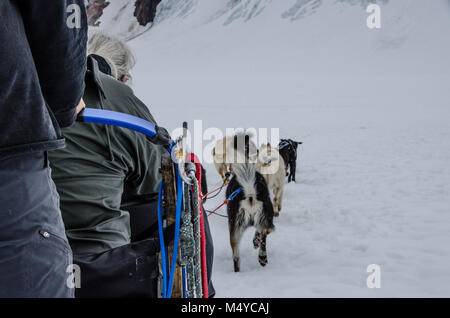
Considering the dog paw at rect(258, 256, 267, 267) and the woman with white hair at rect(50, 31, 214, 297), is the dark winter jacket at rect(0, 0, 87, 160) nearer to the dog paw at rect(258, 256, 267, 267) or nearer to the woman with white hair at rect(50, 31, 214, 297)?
the woman with white hair at rect(50, 31, 214, 297)

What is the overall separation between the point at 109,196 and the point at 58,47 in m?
0.56

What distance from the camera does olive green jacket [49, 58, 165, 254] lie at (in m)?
1.09

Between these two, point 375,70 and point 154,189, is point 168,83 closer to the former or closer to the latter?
point 375,70

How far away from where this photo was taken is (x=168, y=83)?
947 inches

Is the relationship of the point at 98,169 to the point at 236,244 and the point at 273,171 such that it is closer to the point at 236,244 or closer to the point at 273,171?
the point at 236,244

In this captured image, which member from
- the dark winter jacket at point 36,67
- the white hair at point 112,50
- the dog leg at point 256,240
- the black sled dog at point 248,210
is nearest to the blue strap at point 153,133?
the dark winter jacket at point 36,67

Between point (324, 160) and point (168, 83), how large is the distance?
18631mm

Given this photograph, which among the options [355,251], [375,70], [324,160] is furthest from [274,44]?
[355,251]

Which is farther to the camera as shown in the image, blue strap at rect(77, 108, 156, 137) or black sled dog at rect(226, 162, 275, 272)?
black sled dog at rect(226, 162, 275, 272)

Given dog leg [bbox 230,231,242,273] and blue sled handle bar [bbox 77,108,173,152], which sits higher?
blue sled handle bar [bbox 77,108,173,152]

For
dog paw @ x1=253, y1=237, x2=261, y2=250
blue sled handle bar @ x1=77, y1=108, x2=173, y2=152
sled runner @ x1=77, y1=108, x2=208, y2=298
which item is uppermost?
blue sled handle bar @ x1=77, y1=108, x2=173, y2=152

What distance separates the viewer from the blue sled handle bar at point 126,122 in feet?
3.35

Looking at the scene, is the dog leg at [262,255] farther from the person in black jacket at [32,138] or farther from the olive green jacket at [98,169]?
the person in black jacket at [32,138]

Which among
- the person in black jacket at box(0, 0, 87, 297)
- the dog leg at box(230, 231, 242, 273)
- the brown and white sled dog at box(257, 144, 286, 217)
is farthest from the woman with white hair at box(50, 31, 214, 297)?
the brown and white sled dog at box(257, 144, 286, 217)
